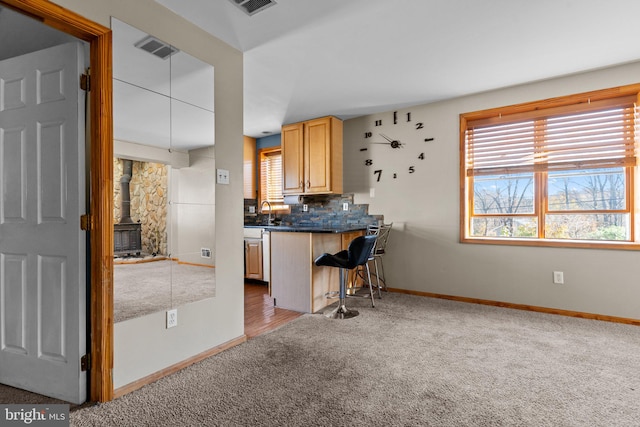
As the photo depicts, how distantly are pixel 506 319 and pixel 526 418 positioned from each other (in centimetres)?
178

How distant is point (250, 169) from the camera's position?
19.3 ft

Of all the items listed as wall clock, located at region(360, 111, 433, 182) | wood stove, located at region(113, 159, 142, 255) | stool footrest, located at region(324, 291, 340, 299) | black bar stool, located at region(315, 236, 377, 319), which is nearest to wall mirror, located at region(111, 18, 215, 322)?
wood stove, located at region(113, 159, 142, 255)

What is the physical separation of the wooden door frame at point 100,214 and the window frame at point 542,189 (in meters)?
3.58

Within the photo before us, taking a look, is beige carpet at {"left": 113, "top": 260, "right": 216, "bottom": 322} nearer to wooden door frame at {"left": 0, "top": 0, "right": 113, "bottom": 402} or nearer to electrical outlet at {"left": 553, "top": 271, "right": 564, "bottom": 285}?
wooden door frame at {"left": 0, "top": 0, "right": 113, "bottom": 402}

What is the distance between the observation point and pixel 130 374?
6.40ft

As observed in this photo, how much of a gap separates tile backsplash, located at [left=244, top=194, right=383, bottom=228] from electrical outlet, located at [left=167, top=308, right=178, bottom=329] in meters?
2.99

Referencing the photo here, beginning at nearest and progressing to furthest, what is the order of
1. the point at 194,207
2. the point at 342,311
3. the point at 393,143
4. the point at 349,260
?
the point at 194,207
the point at 349,260
the point at 342,311
the point at 393,143

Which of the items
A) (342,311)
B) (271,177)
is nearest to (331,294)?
(342,311)

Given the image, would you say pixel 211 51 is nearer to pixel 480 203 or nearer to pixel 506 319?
pixel 480 203

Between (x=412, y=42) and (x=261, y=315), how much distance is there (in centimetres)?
294

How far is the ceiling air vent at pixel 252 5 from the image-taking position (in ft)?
7.16

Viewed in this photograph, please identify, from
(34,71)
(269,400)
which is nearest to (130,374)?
(269,400)

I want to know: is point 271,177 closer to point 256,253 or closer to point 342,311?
point 256,253

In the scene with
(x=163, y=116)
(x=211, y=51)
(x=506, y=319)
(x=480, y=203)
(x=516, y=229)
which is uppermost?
(x=211, y=51)
